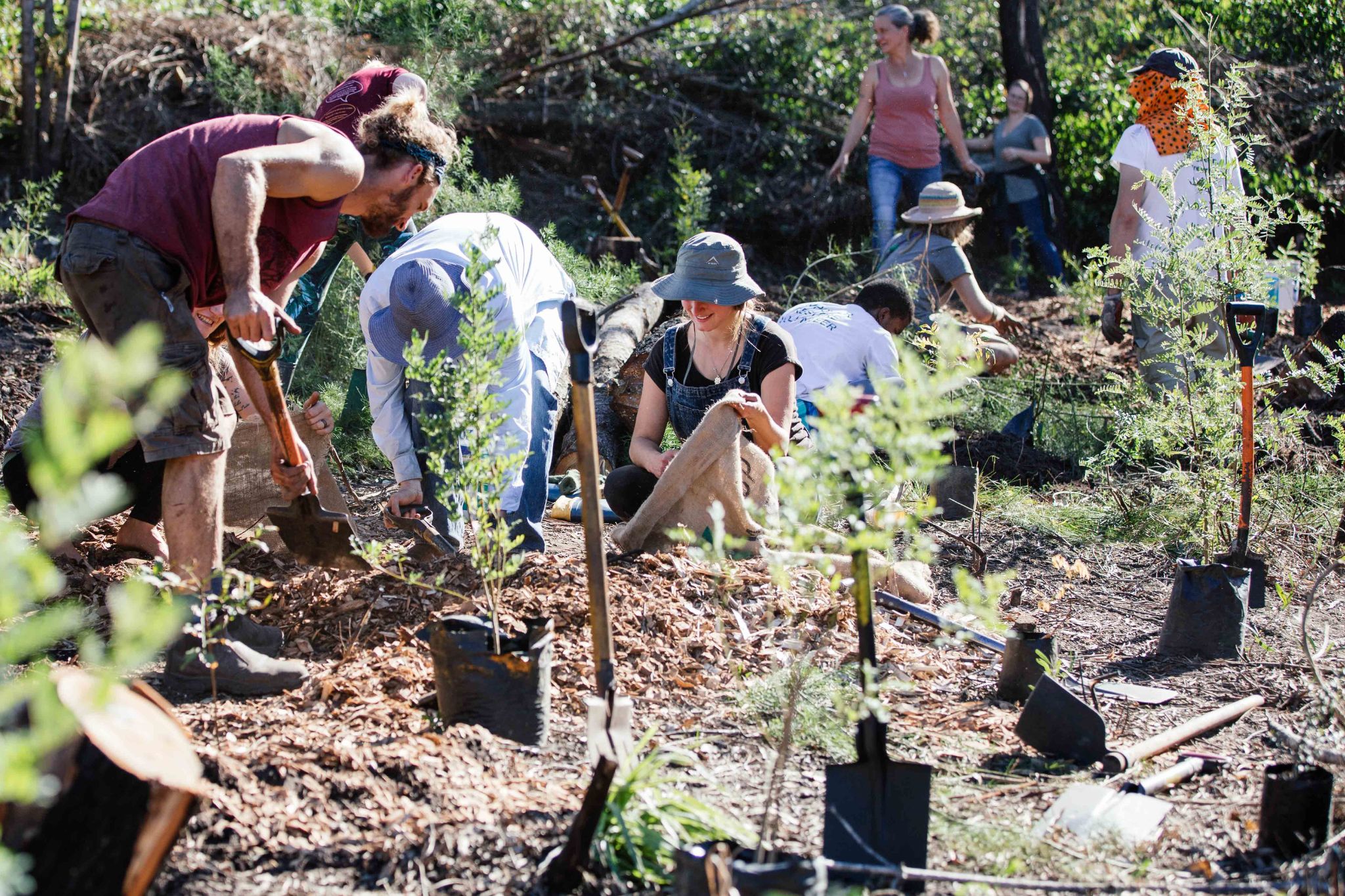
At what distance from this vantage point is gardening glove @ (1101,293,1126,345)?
550 centimetres

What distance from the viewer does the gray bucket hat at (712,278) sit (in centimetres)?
400

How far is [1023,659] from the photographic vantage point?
3070 millimetres

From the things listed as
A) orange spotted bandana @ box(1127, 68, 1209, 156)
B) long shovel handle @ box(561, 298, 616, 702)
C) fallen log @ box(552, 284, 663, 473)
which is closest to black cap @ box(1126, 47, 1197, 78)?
orange spotted bandana @ box(1127, 68, 1209, 156)

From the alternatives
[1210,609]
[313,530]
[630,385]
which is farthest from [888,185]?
[313,530]

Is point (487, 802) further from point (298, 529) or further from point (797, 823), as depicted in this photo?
point (298, 529)

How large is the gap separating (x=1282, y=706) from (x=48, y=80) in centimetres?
807

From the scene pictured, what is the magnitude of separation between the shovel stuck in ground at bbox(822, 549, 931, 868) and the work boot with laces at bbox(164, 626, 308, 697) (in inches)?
58.5

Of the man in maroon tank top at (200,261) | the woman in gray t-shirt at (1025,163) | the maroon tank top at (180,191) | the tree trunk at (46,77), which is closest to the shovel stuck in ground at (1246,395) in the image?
the man in maroon tank top at (200,261)

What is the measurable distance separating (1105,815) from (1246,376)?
1.71 m

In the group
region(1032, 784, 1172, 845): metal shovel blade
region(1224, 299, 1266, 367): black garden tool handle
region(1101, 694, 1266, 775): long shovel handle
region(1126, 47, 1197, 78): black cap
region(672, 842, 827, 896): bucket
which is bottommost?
region(1101, 694, 1266, 775): long shovel handle

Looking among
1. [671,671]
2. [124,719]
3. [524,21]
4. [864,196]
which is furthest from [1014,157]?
[124,719]

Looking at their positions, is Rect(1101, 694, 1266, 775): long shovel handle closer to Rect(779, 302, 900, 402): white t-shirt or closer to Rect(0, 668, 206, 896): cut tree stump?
Rect(0, 668, 206, 896): cut tree stump

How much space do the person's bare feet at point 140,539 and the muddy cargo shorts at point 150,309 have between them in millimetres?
1234

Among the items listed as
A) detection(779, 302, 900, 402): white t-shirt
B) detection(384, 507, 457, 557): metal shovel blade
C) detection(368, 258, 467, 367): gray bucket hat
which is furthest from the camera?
detection(779, 302, 900, 402): white t-shirt
